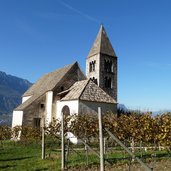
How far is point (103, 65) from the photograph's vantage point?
54.8 meters

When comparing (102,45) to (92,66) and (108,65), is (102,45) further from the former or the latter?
(92,66)

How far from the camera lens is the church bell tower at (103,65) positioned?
178ft

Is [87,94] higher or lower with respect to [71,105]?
higher

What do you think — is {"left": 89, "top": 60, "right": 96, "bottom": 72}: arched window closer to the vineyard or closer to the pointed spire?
the pointed spire

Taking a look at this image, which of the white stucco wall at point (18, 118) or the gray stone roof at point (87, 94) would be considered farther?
the white stucco wall at point (18, 118)

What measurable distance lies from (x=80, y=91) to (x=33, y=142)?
942 centimetres

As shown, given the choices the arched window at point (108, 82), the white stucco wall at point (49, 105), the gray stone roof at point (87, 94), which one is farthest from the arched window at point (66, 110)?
the arched window at point (108, 82)

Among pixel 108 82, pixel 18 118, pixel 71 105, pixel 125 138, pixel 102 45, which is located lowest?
pixel 125 138

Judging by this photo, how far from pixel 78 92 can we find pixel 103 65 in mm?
16609

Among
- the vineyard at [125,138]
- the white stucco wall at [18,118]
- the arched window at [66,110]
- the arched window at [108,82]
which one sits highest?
the arched window at [108,82]

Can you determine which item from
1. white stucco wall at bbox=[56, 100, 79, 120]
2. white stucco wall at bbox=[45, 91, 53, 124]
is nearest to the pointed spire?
white stucco wall at bbox=[45, 91, 53, 124]

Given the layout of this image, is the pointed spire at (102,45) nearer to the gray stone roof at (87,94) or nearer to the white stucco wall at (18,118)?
the gray stone roof at (87,94)

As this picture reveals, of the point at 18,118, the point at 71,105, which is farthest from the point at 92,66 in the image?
the point at 71,105

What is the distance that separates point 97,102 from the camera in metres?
39.0
